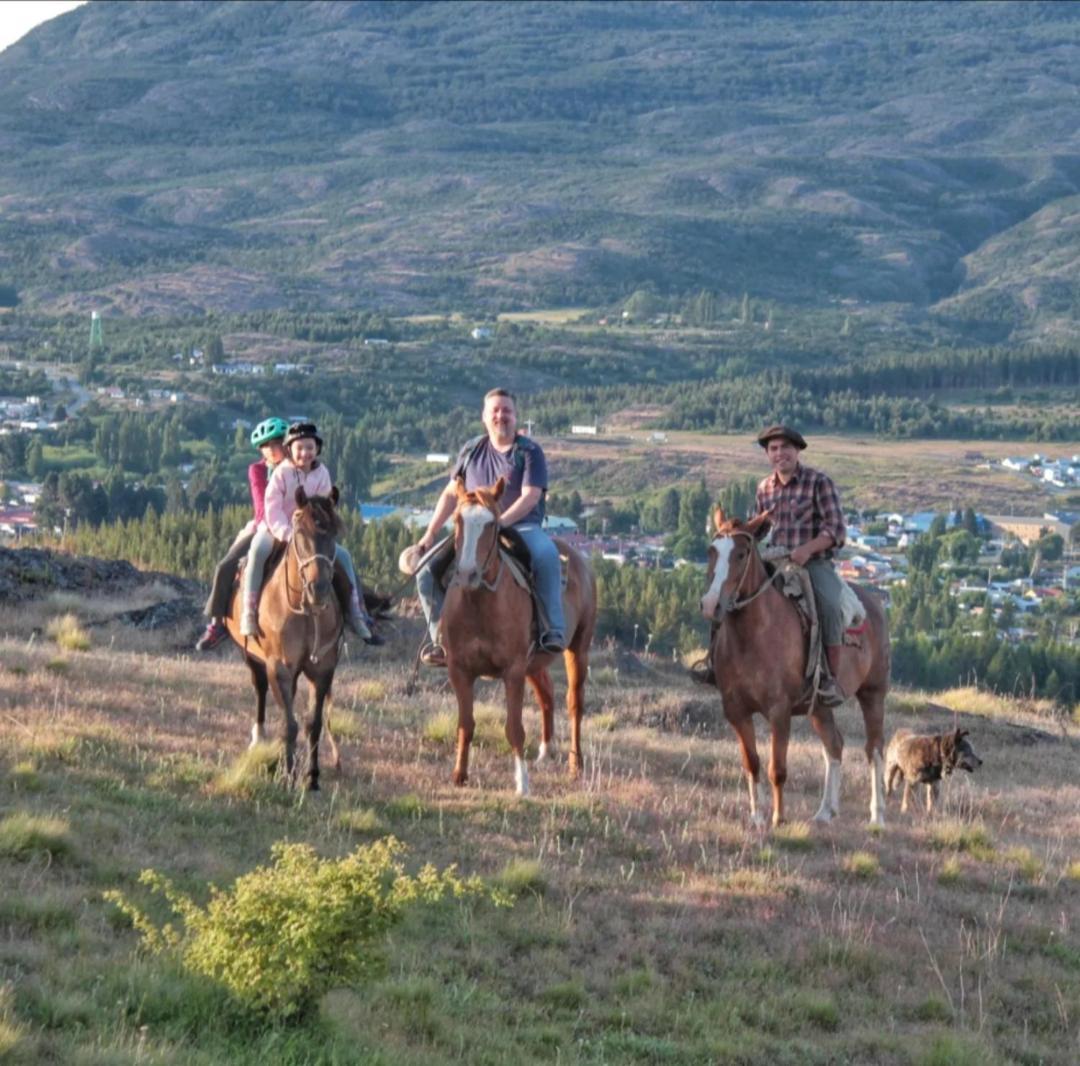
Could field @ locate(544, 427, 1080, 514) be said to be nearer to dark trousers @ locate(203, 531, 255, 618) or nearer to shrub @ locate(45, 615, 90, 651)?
shrub @ locate(45, 615, 90, 651)

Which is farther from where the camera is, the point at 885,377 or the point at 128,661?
the point at 885,377

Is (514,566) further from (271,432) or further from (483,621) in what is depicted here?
(271,432)

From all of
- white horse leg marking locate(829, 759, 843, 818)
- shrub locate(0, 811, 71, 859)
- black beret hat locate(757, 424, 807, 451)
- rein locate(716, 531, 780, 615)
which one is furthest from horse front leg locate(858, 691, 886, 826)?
shrub locate(0, 811, 71, 859)

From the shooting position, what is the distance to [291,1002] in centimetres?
904

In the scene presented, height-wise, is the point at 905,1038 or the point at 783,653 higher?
the point at 783,653

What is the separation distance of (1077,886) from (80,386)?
343 feet

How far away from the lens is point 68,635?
20.5 m

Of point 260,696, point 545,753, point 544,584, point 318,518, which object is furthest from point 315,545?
point 545,753

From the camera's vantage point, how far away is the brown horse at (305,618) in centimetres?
1350

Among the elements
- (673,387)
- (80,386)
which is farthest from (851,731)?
(673,387)

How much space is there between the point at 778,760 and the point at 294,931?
226 inches

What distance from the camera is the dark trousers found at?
1491cm

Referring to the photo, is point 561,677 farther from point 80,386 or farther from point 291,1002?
point 80,386

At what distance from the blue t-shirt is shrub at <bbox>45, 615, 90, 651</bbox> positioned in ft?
20.6
